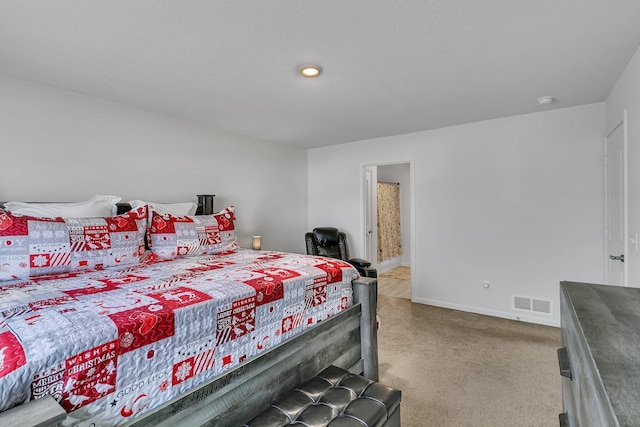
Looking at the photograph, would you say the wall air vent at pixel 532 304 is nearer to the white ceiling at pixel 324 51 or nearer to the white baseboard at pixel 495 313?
the white baseboard at pixel 495 313

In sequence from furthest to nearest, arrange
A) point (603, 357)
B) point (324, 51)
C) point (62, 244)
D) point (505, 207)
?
point (505, 207) < point (324, 51) < point (62, 244) < point (603, 357)

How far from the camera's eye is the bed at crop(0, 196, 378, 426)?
98 cm

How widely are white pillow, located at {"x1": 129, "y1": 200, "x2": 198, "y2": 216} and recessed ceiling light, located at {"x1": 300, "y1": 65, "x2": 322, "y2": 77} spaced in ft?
5.81

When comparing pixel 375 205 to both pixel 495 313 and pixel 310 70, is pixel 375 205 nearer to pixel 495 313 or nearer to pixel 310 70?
pixel 495 313

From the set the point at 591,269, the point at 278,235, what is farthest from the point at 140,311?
the point at 591,269

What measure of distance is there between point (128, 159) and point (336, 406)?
9.77 ft

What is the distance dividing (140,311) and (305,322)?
913 mm

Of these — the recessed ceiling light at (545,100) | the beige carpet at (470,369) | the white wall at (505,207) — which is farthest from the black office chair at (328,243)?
the recessed ceiling light at (545,100)

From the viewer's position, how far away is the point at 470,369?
2533 mm

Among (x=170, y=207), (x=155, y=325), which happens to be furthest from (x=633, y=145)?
(x=170, y=207)

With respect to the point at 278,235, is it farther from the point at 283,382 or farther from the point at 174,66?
the point at 283,382

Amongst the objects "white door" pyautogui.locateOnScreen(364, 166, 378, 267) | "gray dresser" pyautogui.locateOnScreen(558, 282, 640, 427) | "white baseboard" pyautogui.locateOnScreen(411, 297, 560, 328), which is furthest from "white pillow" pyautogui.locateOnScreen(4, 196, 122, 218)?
"white door" pyautogui.locateOnScreen(364, 166, 378, 267)

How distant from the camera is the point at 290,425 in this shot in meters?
1.29

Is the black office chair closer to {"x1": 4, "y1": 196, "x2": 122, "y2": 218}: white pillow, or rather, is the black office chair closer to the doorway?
the doorway
